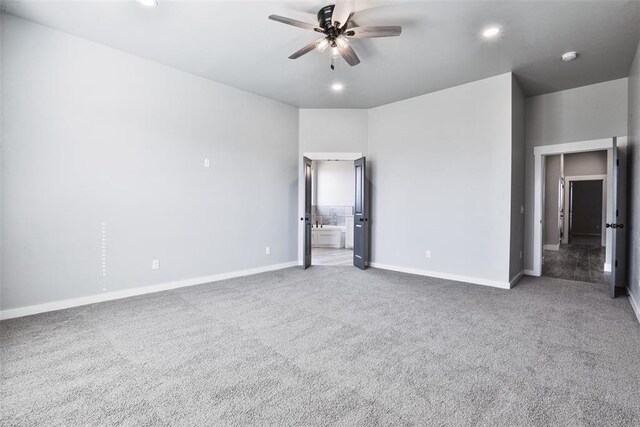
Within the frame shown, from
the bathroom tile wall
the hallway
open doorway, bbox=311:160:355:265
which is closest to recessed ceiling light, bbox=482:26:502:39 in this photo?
the hallway

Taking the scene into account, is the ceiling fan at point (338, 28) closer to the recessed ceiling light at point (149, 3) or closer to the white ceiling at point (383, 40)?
the white ceiling at point (383, 40)

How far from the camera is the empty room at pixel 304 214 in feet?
5.99

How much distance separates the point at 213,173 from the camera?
14.3 ft

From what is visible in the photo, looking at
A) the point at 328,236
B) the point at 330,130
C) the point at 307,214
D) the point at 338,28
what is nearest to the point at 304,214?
the point at 307,214

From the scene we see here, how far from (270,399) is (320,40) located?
295cm

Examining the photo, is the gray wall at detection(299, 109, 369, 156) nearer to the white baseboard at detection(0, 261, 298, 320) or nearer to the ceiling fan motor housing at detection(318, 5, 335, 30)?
the white baseboard at detection(0, 261, 298, 320)

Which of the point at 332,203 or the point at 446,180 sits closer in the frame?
the point at 446,180

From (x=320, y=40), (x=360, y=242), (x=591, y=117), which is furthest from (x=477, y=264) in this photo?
(x=320, y=40)

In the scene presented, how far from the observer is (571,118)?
4566mm

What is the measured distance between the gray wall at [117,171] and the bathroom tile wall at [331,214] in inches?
148

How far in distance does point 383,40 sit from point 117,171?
11.2ft

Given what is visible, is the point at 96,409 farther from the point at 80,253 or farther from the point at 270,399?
the point at 80,253

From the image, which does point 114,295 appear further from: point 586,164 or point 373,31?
point 586,164

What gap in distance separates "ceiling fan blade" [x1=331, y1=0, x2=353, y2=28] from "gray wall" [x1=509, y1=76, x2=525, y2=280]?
2919 millimetres
